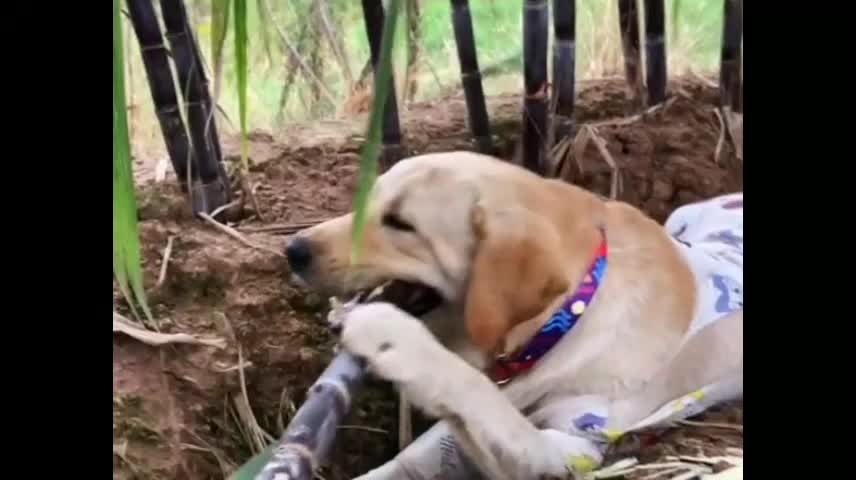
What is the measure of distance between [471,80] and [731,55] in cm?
17

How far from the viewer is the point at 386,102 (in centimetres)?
79

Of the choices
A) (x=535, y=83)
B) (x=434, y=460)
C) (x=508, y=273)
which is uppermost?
(x=535, y=83)

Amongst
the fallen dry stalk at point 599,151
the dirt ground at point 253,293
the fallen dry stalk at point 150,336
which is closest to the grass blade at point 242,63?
the dirt ground at point 253,293

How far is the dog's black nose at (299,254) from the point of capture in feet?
2.62

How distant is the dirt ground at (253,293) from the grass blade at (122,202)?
2 centimetres

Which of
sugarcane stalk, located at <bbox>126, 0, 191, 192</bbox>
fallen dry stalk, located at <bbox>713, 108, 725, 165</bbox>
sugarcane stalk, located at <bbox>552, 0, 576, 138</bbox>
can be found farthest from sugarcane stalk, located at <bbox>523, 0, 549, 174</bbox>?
sugarcane stalk, located at <bbox>126, 0, 191, 192</bbox>

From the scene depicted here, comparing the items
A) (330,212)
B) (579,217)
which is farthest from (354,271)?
(579,217)

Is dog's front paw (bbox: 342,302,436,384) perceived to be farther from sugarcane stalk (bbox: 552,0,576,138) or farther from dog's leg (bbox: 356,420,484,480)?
sugarcane stalk (bbox: 552,0,576,138)

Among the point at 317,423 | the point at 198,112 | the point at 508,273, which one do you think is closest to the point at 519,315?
the point at 508,273

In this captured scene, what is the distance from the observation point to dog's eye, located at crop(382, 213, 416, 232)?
0.79m

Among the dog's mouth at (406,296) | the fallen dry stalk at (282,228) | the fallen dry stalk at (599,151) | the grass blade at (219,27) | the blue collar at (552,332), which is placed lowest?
the blue collar at (552,332)

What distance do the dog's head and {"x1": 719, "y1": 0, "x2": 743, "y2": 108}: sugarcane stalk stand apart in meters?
0.12

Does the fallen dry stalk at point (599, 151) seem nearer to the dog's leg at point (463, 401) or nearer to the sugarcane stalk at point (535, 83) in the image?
the sugarcane stalk at point (535, 83)

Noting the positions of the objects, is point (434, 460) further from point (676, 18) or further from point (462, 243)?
point (676, 18)
